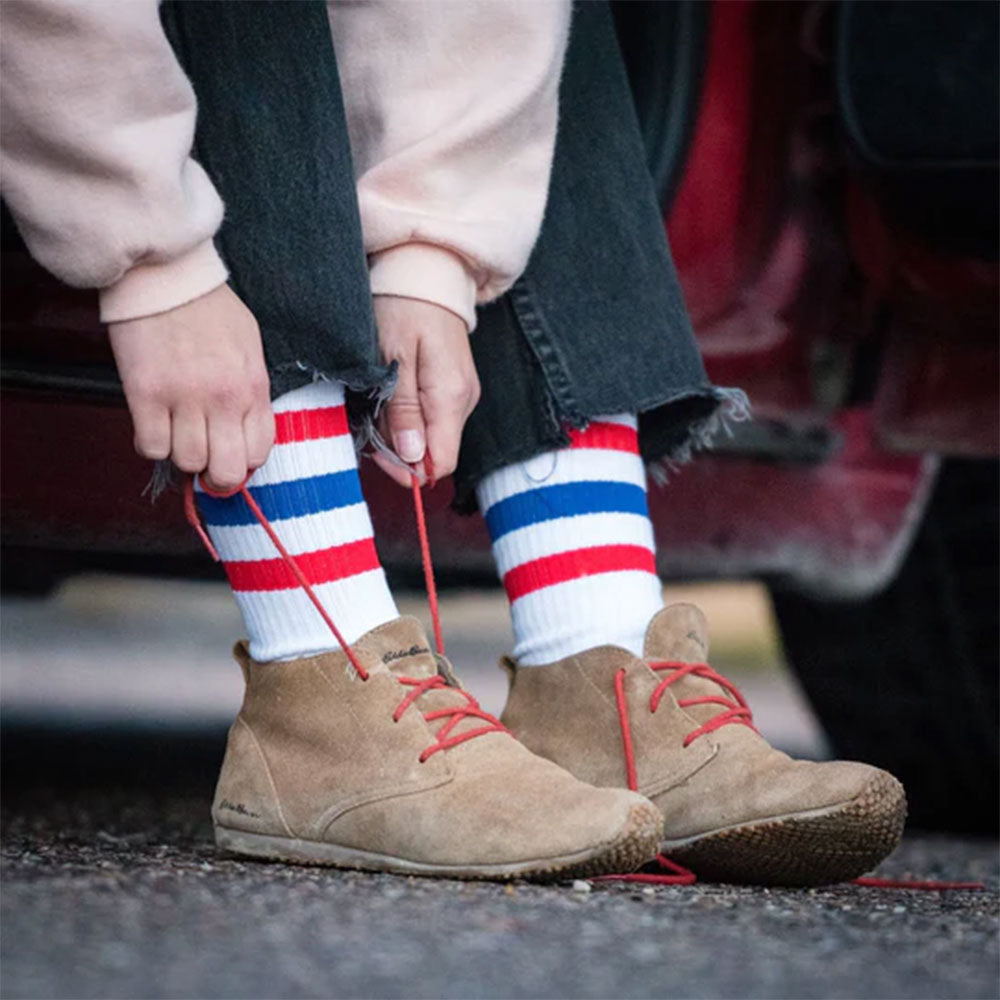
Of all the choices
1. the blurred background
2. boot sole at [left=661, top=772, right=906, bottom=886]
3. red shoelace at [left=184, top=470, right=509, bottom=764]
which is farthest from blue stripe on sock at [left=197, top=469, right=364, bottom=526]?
the blurred background

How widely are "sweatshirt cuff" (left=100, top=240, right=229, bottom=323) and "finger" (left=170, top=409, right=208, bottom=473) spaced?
0.18 ft

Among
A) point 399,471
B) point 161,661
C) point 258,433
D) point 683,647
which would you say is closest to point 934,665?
point 683,647

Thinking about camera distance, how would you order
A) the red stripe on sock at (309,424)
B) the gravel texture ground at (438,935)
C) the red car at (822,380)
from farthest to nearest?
1. the red car at (822,380)
2. the red stripe on sock at (309,424)
3. the gravel texture ground at (438,935)

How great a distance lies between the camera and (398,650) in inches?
39.0

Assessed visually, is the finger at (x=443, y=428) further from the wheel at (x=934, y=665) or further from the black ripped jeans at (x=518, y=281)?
the wheel at (x=934, y=665)

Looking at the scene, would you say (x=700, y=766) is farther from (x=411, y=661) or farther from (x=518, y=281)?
(x=518, y=281)

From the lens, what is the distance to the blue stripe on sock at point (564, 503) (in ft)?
3.51

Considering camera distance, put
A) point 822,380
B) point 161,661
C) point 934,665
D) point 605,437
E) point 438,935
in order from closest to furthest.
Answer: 1. point 438,935
2. point 605,437
3. point 822,380
4. point 934,665
5. point 161,661

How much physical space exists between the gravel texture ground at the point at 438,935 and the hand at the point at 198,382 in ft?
0.68

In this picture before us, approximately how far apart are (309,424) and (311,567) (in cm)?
8

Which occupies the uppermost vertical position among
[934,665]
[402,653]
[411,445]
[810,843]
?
[411,445]

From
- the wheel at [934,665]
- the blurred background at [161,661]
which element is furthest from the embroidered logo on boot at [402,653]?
the wheel at [934,665]

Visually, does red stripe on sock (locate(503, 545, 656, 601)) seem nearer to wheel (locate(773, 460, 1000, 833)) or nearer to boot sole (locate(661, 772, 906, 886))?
boot sole (locate(661, 772, 906, 886))

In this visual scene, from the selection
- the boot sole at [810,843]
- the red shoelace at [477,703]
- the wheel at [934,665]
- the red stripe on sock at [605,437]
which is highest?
the red stripe on sock at [605,437]
